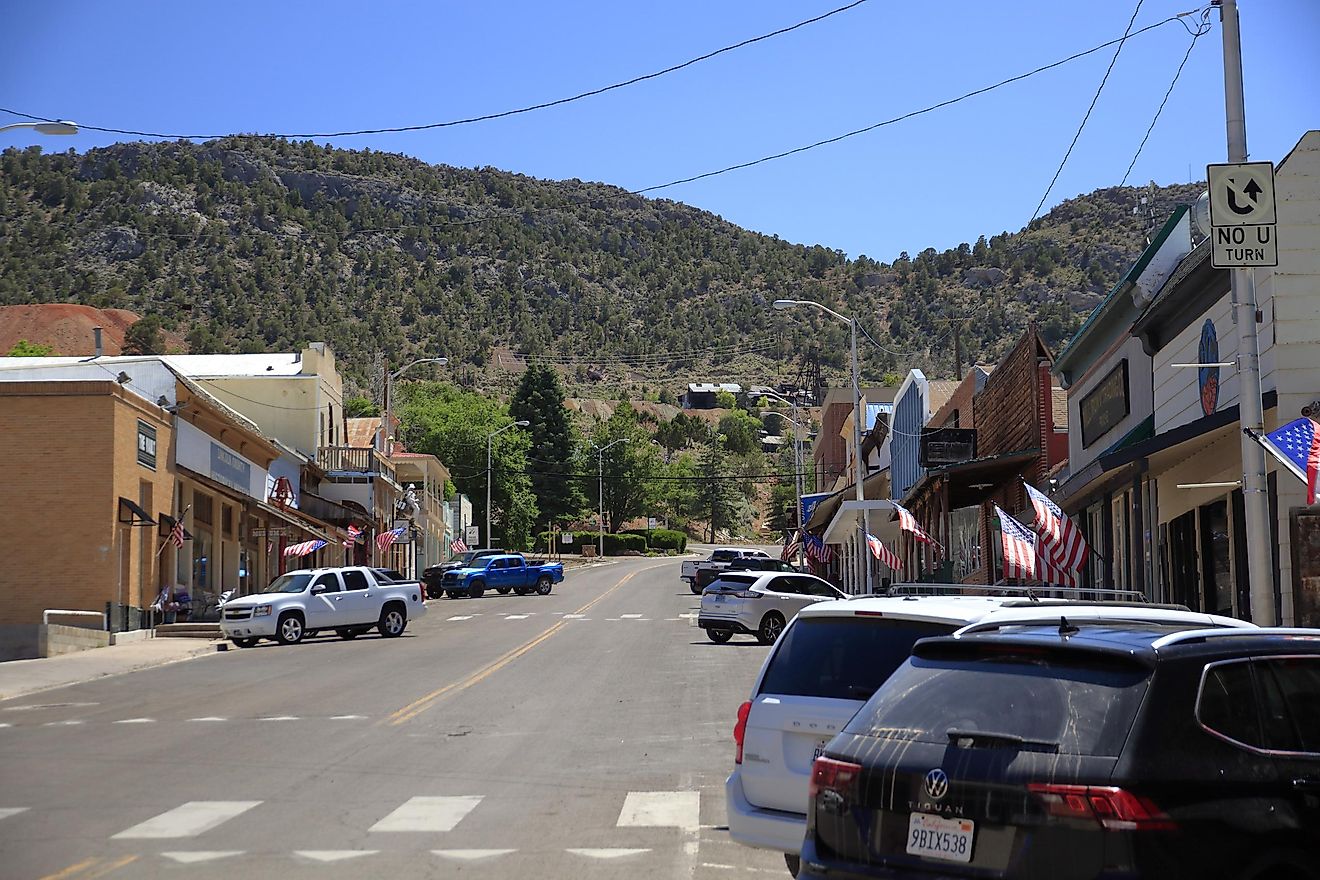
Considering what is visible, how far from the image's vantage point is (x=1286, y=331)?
16891 millimetres

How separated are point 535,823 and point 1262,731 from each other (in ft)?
21.0

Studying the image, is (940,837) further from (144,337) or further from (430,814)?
(144,337)

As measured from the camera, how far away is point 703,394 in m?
187

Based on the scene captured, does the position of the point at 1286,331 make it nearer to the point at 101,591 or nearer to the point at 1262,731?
the point at 1262,731

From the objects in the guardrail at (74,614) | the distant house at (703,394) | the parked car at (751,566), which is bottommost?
the guardrail at (74,614)

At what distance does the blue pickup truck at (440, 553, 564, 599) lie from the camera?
206 ft

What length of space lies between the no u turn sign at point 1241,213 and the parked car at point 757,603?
18395 millimetres

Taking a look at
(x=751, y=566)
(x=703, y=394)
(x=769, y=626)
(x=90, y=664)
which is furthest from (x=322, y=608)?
(x=703, y=394)

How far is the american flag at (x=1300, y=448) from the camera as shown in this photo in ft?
44.0

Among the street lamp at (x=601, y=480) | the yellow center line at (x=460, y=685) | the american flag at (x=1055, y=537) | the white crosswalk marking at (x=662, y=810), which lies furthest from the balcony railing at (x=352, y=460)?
the white crosswalk marking at (x=662, y=810)

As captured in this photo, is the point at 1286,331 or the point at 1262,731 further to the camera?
the point at 1286,331

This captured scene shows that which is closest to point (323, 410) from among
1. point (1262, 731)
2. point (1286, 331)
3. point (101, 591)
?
point (101, 591)

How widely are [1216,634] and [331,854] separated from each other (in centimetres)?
617

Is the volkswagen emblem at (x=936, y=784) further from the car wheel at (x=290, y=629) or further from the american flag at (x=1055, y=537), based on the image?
the car wheel at (x=290, y=629)
